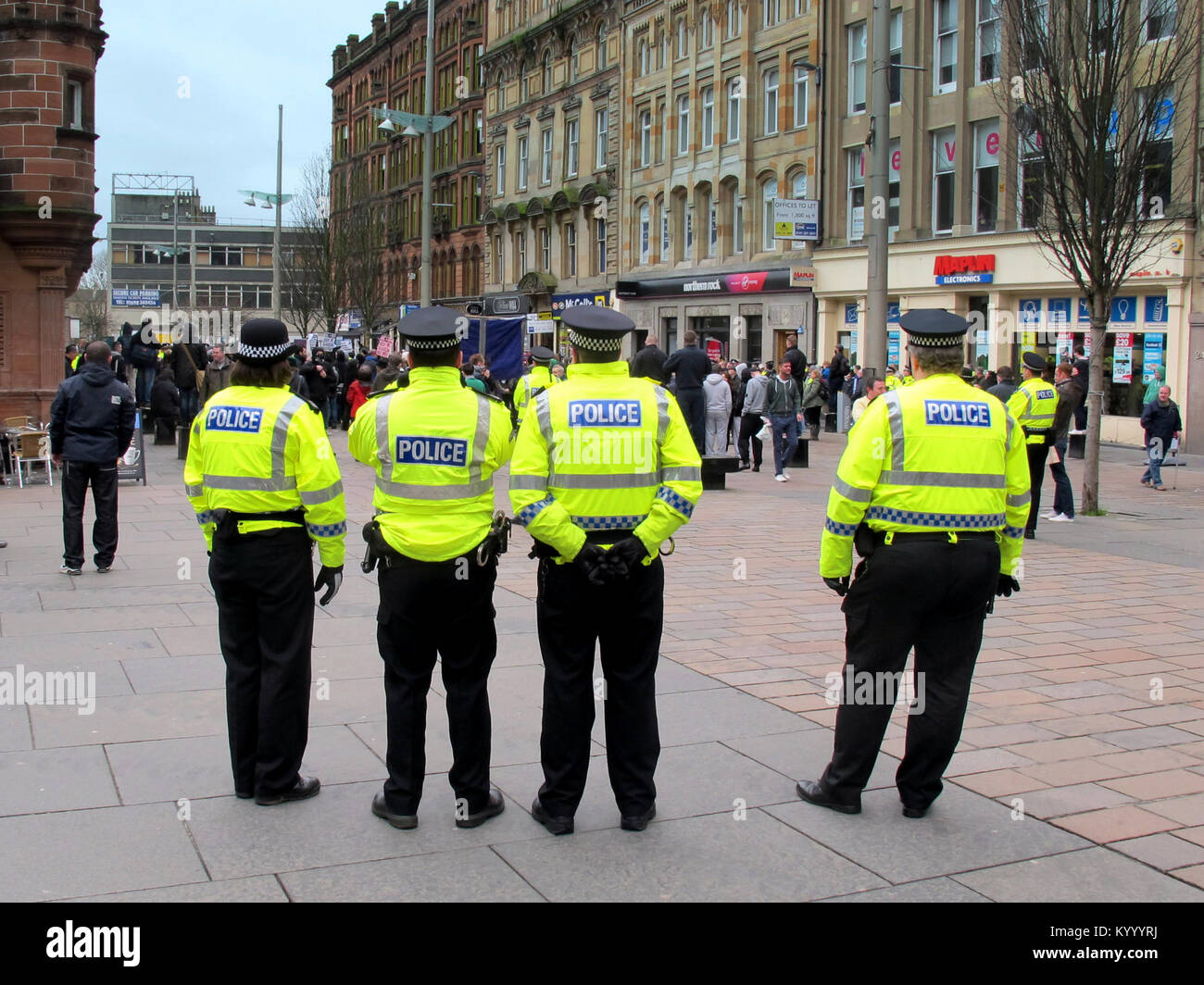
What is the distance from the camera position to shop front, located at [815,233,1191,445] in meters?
26.2

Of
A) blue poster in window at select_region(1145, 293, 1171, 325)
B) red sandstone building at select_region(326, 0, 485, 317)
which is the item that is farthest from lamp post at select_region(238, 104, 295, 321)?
blue poster in window at select_region(1145, 293, 1171, 325)

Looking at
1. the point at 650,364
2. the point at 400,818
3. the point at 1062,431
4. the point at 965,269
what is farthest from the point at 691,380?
the point at 965,269

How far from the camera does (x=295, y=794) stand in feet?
17.0

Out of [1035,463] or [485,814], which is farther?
[1035,463]

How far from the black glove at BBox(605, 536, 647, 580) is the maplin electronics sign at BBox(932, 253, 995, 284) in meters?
27.8

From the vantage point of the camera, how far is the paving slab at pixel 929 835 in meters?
4.56

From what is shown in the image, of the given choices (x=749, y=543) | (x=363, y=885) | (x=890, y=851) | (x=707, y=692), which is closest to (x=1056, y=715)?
(x=707, y=692)

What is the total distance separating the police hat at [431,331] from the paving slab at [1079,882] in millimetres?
2556

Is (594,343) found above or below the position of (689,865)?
above

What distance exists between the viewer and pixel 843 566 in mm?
5039

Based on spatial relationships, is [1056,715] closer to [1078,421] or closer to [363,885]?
[363,885]

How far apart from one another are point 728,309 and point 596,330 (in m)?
37.1

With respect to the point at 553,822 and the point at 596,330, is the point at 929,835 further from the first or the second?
the point at 596,330

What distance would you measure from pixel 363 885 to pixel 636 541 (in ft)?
4.76
